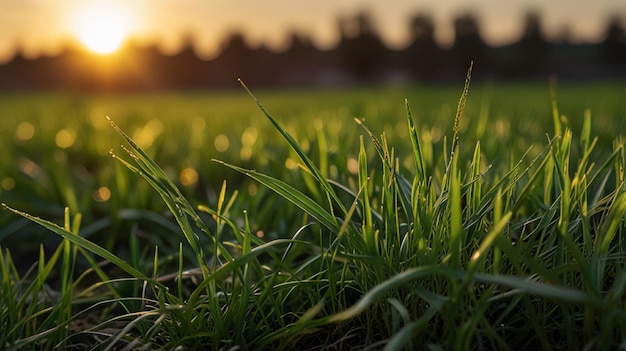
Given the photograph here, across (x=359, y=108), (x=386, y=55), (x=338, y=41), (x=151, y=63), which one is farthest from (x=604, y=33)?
(x=359, y=108)

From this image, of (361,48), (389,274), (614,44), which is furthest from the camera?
(361,48)

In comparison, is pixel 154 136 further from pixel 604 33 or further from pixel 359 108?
pixel 604 33

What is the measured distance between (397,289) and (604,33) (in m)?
48.6

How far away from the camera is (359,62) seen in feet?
147

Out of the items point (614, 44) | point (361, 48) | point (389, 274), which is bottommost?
point (614, 44)

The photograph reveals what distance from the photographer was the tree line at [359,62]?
43062 mm

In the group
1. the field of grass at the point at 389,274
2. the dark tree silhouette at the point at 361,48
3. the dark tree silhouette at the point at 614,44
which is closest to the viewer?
the field of grass at the point at 389,274

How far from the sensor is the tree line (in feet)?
141

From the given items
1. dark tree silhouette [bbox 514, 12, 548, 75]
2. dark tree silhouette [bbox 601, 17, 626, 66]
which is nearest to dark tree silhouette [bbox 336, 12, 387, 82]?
dark tree silhouette [bbox 514, 12, 548, 75]

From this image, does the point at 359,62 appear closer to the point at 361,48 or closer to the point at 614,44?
the point at 361,48

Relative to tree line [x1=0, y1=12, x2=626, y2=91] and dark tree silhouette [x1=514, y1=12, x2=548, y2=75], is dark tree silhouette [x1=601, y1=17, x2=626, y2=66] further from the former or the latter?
dark tree silhouette [x1=514, y1=12, x2=548, y2=75]

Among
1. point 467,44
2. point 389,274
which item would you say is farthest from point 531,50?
point 389,274

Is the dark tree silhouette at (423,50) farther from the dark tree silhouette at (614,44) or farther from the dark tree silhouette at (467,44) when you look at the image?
the dark tree silhouette at (614,44)

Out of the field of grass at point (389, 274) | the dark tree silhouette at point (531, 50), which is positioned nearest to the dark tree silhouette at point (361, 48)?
the dark tree silhouette at point (531, 50)
